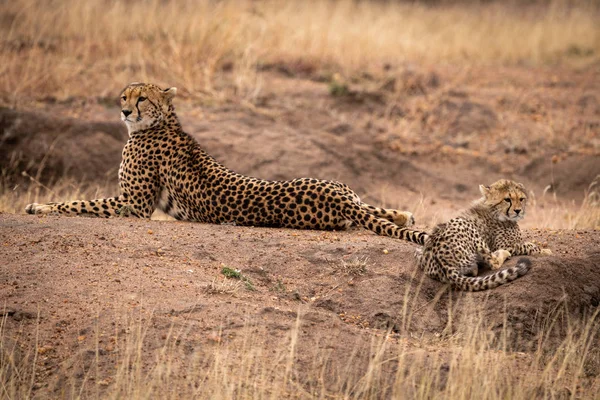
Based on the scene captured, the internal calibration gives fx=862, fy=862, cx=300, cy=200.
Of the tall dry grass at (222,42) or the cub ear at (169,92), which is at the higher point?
the tall dry grass at (222,42)

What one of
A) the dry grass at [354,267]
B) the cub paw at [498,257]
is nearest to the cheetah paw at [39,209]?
the dry grass at [354,267]

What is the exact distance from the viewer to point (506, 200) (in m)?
5.89

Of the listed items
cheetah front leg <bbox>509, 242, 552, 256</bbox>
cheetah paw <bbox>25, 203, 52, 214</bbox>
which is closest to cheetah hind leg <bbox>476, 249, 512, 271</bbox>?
cheetah front leg <bbox>509, 242, 552, 256</bbox>

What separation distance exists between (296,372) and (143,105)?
3405mm

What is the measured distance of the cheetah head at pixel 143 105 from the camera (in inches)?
277

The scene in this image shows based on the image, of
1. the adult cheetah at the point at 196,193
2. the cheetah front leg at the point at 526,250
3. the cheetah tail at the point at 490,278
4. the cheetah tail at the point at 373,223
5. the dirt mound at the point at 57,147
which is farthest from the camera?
the dirt mound at the point at 57,147

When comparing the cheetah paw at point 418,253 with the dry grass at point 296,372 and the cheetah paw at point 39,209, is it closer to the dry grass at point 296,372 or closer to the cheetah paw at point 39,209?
the dry grass at point 296,372

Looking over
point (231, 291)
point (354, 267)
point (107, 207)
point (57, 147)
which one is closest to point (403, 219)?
point (354, 267)

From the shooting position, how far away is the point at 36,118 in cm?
988

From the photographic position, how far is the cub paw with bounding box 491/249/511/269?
220 inches

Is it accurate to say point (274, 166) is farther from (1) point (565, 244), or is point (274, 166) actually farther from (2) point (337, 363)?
(2) point (337, 363)

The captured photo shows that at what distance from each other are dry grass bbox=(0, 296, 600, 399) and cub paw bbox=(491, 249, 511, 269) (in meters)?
0.86

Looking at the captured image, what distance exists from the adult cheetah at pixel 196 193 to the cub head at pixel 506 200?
24.9 inches

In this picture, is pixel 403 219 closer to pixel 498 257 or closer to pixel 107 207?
pixel 498 257
